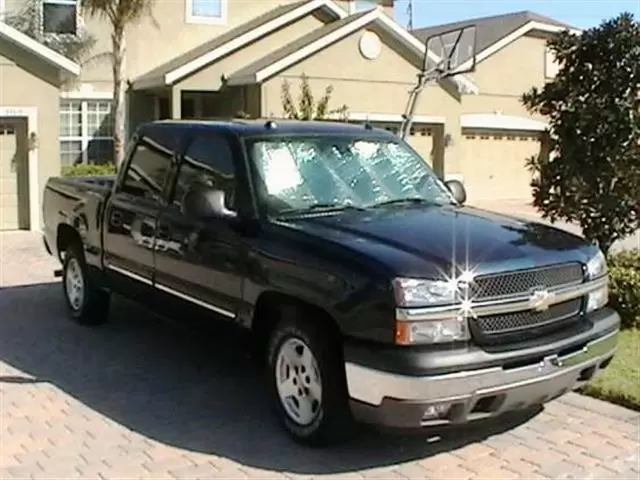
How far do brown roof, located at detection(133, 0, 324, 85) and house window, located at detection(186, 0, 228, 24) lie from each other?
498 millimetres

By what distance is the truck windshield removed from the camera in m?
5.87

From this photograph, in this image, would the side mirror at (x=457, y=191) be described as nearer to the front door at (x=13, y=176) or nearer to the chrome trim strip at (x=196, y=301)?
the chrome trim strip at (x=196, y=301)

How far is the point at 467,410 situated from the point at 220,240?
2.13 meters

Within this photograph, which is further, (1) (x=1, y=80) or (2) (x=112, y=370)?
(1) (x=1, y=80)

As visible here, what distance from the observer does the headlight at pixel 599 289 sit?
5352 mm

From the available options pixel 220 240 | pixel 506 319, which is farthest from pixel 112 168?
pixel 506 319

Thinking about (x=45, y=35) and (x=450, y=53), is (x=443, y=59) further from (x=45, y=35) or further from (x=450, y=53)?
(x=45, y=35)

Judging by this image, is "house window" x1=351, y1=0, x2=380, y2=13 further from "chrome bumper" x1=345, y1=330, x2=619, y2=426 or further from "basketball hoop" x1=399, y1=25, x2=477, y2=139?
"chrome bumper" x1=345, y1=330, x2=619, y2=426

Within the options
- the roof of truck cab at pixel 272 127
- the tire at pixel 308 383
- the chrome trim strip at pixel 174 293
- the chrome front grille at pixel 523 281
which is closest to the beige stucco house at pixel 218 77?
the chrome trim strip at pixel 174 293

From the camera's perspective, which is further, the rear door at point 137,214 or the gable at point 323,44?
the gable at point 323,44

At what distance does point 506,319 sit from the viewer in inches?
190

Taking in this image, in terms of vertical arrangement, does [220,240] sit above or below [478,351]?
above

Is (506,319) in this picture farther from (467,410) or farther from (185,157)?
(185,157)

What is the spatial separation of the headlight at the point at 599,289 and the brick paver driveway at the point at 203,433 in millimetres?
878
